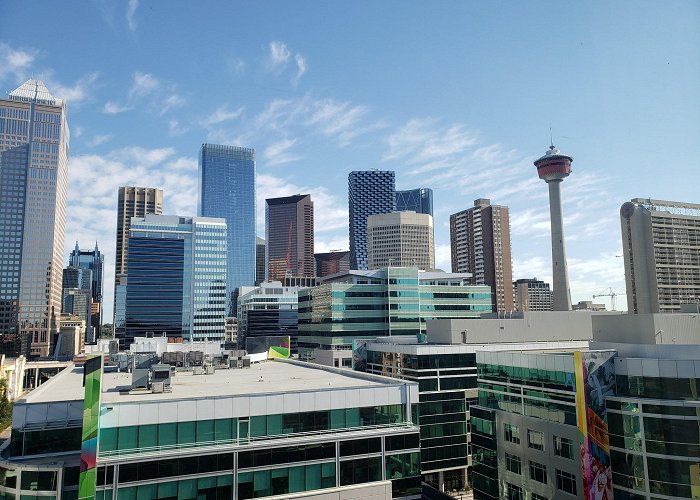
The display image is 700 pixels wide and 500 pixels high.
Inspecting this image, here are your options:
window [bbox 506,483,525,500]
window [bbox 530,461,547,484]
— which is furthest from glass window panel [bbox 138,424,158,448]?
window [bbox 506,483,525,500]

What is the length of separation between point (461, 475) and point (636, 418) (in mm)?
39869

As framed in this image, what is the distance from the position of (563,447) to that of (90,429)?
122 feet

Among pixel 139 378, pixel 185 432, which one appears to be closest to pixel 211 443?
pixel 185 432

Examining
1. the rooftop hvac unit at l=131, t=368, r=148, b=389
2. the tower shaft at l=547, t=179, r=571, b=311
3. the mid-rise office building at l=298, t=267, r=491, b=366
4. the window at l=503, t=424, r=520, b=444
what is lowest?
the window at l=503, t=424, r=520, b=444

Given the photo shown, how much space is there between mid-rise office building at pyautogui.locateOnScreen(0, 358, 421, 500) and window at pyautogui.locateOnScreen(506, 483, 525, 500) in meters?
14.7

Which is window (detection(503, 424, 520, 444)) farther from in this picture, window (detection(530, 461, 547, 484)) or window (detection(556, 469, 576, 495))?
window (detection(556, 469, 576, 495))

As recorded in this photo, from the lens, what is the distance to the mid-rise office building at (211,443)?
1275 inches

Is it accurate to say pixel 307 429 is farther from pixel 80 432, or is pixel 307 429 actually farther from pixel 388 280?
pixel 388 280

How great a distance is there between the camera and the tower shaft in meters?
157

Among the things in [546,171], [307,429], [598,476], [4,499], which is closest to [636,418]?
[598,476]

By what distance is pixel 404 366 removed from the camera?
7519 cm

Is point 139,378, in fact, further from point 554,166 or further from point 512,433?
point 554,166

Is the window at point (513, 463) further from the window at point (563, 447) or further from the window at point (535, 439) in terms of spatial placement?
the window at point (563, 447)

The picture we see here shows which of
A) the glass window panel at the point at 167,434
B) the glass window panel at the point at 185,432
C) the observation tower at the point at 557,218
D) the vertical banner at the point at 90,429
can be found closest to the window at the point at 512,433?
the glass window panel at the point at 185,432
